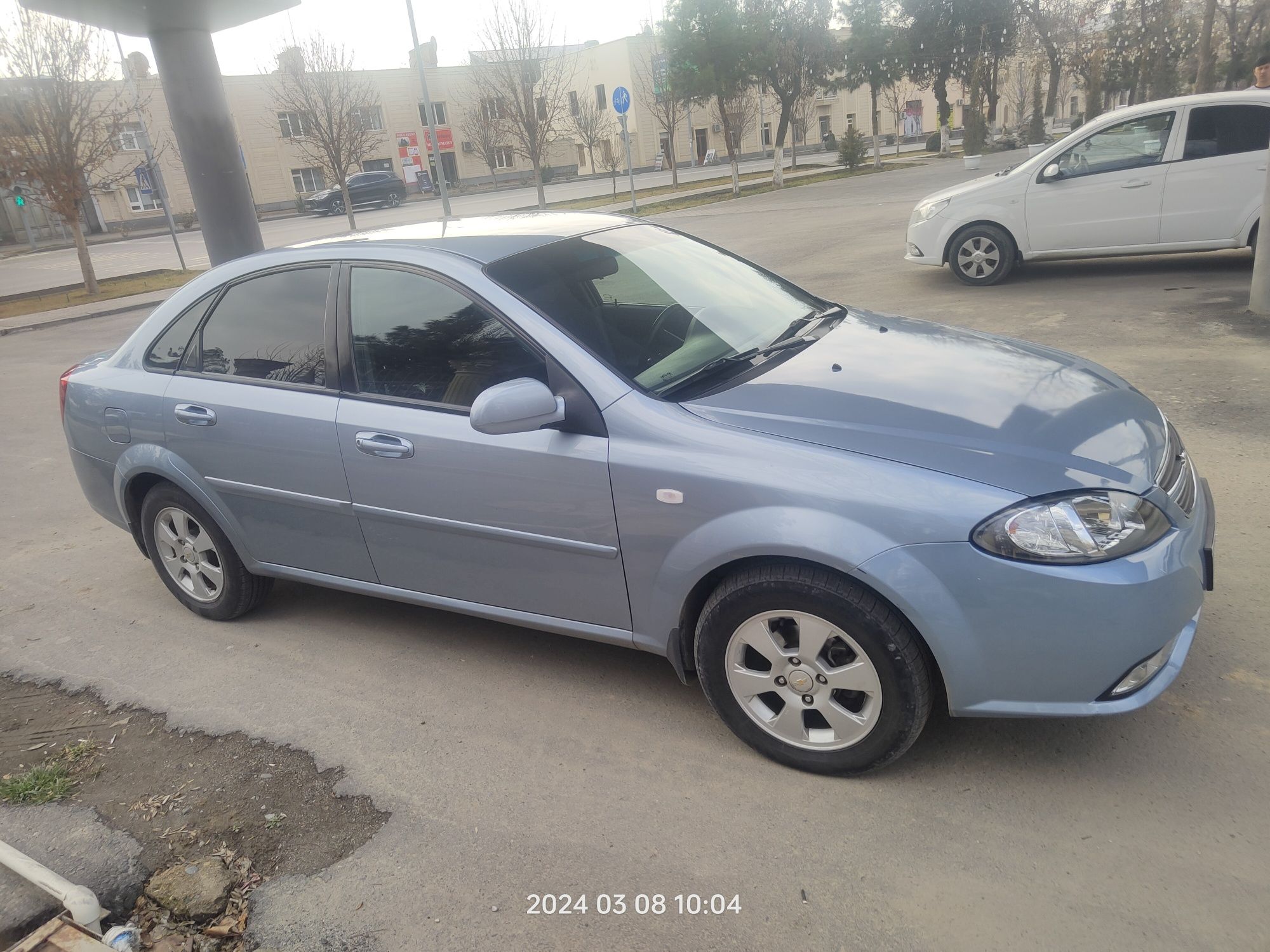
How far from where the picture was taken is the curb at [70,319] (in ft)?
53.6

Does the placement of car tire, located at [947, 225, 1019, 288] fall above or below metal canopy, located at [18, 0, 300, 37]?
below

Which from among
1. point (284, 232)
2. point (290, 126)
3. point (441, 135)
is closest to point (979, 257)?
point (284, 232)

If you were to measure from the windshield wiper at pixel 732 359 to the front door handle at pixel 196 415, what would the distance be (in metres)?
2.05

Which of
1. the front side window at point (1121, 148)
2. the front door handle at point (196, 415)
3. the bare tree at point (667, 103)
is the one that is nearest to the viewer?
the front door handle at point (196, 415)

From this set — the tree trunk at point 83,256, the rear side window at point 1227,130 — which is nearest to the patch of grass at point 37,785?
the rear side window at point 1227,130

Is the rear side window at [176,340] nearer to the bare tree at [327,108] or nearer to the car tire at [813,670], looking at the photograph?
the car tire at [813,670]

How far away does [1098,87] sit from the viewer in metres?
42.1

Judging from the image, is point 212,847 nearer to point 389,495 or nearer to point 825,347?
point 389,495

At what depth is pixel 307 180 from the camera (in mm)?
57656

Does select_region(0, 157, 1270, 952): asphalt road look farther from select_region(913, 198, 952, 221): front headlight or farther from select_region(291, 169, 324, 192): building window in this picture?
select_region(291, 169, 324, 192): building window

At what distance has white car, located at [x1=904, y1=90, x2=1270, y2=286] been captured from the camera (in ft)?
27.5

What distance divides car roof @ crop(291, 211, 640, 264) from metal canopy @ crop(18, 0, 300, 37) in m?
7.82

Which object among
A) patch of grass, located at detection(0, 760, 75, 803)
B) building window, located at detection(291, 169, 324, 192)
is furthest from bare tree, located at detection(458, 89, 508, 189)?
patch of grass, located at detection(0, 760, 75, 803)

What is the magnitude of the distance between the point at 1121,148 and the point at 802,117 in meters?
51.9
